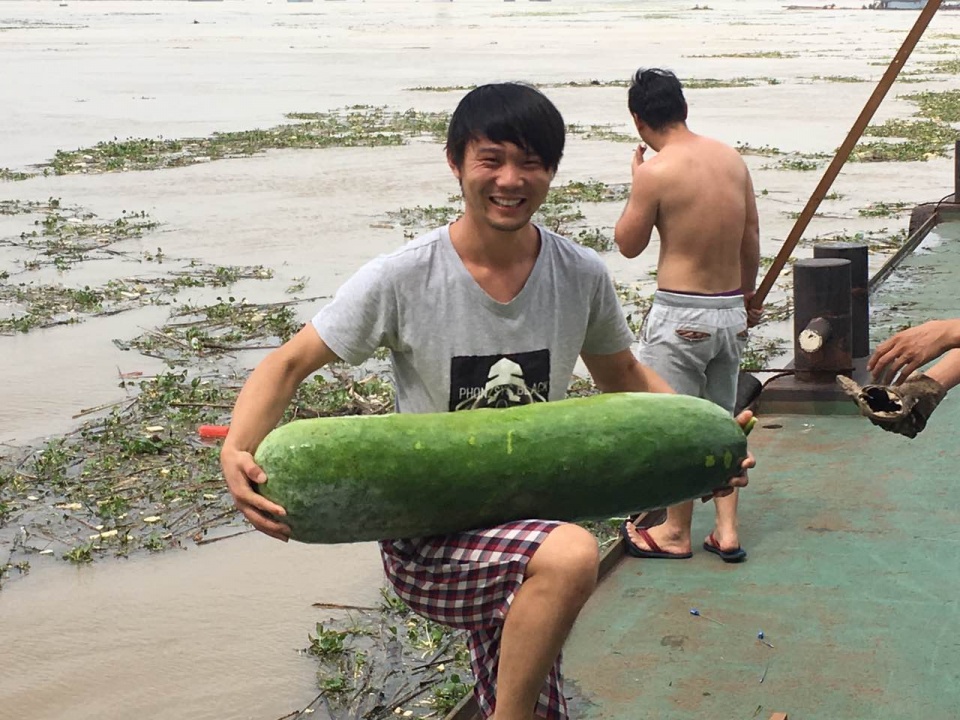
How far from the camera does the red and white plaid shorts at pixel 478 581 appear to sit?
10.5 ft

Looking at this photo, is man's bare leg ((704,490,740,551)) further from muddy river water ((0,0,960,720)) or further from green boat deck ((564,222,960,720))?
muddy river water ((0,0,960,720))

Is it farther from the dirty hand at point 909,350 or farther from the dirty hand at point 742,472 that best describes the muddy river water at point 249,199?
the dirty hand at point 909,350

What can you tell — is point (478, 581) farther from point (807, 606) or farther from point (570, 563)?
point (807, 606)

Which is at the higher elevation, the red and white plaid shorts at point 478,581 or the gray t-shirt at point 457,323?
the gray t-shirt at point 457,323

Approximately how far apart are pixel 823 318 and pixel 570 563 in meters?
4.66

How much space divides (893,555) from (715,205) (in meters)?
1.52

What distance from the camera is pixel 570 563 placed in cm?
310

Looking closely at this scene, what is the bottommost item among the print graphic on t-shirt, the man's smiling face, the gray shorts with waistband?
the gray shorts with waistband

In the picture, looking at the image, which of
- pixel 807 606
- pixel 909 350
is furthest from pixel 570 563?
pixel 807 606

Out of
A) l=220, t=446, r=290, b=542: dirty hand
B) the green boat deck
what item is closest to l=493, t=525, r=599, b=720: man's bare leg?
l=220, t=446, r=290, b=542: dirty hand

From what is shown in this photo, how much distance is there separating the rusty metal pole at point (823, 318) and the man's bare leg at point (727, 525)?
2.08 m

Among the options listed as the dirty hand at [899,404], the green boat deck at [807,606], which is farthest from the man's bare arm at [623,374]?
the green boat deck at [807,606]

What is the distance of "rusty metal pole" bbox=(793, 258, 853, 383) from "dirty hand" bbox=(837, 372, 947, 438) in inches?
139

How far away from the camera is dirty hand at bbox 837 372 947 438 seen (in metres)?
3.79
